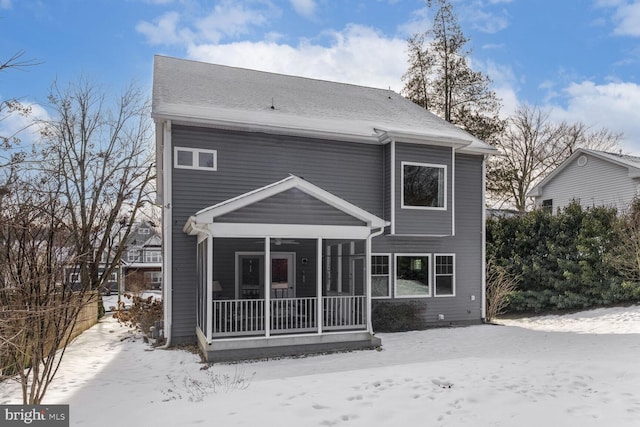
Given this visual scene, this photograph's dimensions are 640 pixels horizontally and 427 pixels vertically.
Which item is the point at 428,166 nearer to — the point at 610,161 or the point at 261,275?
the point at 261,275

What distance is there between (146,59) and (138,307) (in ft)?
29.7

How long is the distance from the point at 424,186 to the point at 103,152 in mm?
14892

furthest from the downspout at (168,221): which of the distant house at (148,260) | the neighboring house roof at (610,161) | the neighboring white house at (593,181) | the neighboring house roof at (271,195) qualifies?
the distant house at (148,260)

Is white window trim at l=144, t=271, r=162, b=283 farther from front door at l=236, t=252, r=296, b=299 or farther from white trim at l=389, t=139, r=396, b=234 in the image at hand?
white trim at l=389, t=139, r=396, b=234

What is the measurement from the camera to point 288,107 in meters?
12.2

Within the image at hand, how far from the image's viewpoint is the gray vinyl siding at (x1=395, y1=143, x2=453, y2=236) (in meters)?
11.1

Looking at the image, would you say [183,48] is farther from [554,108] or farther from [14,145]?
[554,108]

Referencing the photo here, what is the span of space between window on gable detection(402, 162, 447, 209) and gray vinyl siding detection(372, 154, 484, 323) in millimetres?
1014

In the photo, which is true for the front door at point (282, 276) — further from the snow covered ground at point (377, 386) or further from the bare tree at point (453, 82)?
the bare tree at point (453, 82)

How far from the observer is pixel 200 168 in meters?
9.85

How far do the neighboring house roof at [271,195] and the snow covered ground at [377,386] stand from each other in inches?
107

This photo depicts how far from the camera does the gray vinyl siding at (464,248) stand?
1191 centimetres

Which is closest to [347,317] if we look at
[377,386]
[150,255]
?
[377,386]

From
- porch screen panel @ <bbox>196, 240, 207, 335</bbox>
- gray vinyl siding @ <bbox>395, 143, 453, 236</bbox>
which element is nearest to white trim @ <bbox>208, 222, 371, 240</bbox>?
porch screen panel @ <bbox>196, 240, 207, 335</bbox>
